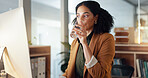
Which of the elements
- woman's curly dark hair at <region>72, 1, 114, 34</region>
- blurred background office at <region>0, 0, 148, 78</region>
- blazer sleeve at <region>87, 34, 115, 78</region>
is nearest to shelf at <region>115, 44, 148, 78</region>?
blurred background office at <region>0, 0, 148, 78</region>

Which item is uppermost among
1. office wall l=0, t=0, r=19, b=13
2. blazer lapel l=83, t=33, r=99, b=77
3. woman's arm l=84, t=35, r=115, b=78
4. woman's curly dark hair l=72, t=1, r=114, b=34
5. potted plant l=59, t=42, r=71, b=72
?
office wall l=0, t=0, r=19, b=13

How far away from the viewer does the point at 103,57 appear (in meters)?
1.25

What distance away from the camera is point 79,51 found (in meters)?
1.45

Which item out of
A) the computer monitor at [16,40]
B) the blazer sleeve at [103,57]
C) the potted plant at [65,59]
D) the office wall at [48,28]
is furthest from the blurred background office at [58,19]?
the computer monitor at [16,40]

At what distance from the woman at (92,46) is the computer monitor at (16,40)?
571 millimetres

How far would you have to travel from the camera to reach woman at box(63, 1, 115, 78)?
1236mm

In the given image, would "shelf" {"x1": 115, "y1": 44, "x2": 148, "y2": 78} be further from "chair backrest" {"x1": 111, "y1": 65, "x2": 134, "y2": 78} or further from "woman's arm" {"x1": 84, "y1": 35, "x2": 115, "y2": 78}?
"woman's arm" {"x1": 84, "y1": 35, "x2": 115, "y2": 78}

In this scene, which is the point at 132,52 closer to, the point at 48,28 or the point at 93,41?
the point at 48,28

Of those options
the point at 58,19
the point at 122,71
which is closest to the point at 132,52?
the point at 122,71

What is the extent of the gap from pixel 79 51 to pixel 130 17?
2.50 m

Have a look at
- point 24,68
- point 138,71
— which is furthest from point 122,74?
point 24,68

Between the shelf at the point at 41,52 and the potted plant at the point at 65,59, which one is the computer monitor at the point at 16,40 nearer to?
the shelf at the point at 41,52

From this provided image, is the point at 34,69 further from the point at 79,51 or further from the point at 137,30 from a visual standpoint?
the point at 137,30

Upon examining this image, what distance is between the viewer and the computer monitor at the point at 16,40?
2.13ft
